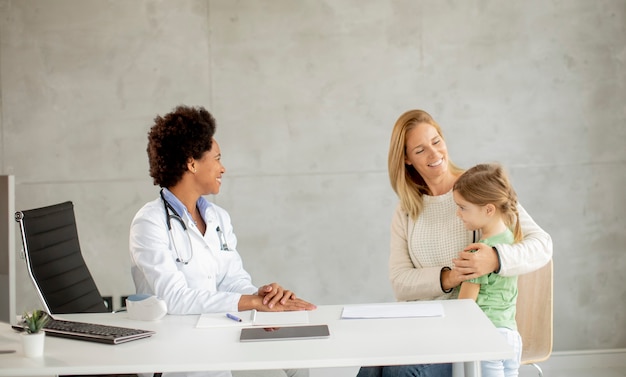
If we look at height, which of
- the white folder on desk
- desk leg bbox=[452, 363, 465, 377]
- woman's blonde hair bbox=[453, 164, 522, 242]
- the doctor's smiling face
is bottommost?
desk leg bbox=[452, 363, 465, 377]

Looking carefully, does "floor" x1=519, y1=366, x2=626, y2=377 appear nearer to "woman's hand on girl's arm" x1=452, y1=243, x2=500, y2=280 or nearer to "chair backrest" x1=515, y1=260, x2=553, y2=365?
"chair backrest" x1=515, y1=260, x2=553, y2=365

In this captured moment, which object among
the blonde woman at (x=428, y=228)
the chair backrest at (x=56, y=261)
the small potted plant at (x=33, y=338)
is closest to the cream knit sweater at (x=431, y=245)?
the blonde woman at (x=428, y=228)

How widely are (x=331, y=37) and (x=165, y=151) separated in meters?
1.98

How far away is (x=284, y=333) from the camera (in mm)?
2543

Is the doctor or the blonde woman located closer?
the doctor

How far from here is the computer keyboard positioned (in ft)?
8.34

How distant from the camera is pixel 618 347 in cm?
507

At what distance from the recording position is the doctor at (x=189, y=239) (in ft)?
9.74

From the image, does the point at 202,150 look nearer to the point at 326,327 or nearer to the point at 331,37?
the point at 326,327

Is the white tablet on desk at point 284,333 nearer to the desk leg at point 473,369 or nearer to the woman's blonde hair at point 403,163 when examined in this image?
the desk leg at point 473,369

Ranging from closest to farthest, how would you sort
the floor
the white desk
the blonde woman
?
the white desk
the blonde woman
the floor

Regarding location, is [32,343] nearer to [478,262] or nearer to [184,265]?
[184,265]

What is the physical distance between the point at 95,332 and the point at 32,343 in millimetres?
265

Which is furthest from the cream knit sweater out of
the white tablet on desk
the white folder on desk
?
the white tablet on desk
